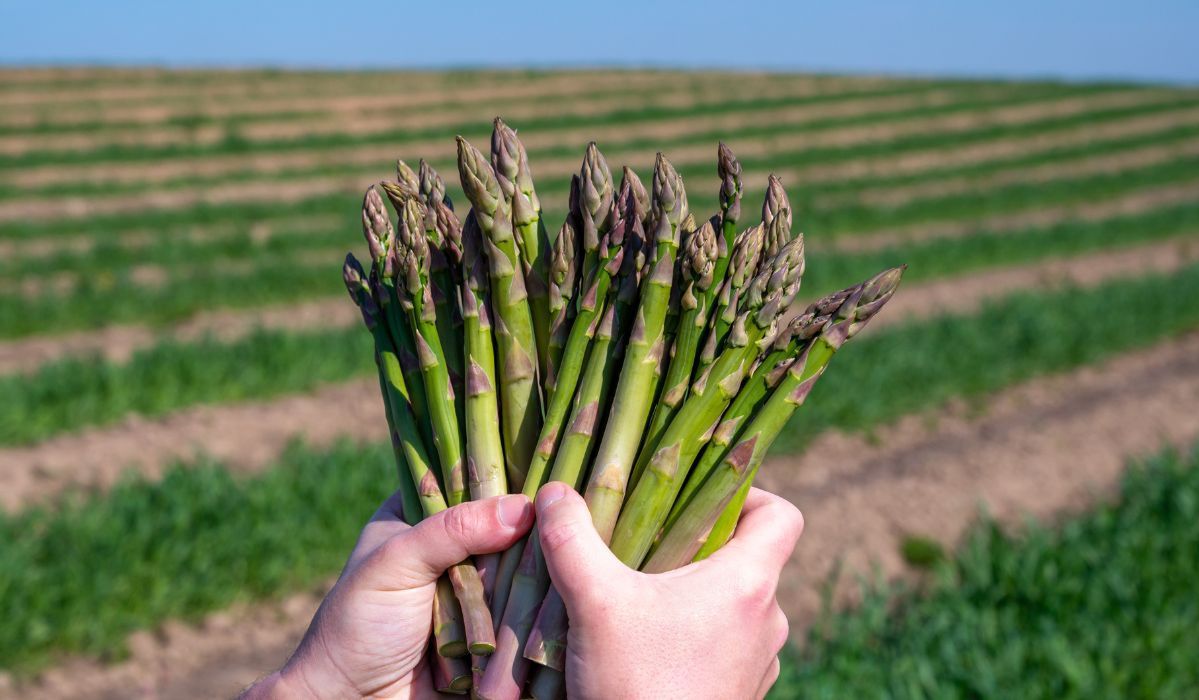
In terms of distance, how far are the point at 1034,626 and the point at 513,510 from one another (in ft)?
11.9

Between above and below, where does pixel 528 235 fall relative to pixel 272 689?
above

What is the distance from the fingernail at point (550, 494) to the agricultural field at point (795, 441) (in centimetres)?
216

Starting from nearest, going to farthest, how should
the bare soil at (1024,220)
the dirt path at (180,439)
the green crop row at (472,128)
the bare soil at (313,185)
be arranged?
1. the dirt path at (180,439)
2. the bare soil at (1024,220)
3. the bare soil at (313,185)
4. the green crop row at (472,128)

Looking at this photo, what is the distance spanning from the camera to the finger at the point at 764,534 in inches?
75.7

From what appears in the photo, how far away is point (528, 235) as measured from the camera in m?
2.14

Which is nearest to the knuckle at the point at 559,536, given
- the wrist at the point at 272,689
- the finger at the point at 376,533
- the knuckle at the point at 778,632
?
the finger at the point at 376,533

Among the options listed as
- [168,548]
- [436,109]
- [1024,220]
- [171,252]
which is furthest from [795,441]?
[436,109]

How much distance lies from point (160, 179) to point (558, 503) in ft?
86.9

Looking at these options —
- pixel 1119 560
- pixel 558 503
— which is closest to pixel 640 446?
pixel 558 503

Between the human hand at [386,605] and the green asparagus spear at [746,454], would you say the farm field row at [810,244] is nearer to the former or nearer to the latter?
the human hand at [386,605]

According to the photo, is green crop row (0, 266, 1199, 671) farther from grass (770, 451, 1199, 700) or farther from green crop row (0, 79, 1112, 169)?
green crop row (0, 79, 1112, 169)

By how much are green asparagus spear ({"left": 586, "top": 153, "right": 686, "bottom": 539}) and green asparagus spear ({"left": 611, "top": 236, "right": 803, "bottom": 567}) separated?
45 millimetres

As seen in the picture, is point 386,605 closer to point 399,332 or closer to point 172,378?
point 399,332

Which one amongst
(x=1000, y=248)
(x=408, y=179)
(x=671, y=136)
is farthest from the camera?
(x=671, y=136)
